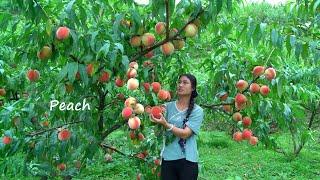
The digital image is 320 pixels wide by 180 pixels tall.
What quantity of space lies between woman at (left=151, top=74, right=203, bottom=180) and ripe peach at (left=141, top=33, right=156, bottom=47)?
1.76 ft

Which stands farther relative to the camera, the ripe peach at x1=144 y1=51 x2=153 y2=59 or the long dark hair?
the long dark hair

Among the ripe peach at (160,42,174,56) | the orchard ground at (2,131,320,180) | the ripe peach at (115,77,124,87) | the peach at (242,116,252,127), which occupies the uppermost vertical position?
the ripe peach at (160,42,174,56)

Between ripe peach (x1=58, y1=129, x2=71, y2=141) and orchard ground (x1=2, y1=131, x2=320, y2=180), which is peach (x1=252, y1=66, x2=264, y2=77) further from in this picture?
orchard ground (x1=2, y1=131, x2=320, y2=180)

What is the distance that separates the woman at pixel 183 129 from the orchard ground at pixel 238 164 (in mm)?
1759

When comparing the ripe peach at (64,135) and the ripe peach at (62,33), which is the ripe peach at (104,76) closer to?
the ripe peach at (62,33)

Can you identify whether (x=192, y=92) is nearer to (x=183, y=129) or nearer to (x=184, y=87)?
(x=184, y=87)

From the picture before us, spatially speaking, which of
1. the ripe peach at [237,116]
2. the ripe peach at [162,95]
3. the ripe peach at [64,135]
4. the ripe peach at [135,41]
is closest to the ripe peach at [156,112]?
the ripe peach at [162,95]

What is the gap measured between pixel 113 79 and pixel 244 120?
3.20 ft

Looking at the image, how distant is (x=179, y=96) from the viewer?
2943mm

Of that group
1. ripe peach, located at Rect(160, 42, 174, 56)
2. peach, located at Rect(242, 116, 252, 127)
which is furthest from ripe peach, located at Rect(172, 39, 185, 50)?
peach, located at Rect(242, 116, 252, 127)

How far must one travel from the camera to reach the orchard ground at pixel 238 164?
210 inches

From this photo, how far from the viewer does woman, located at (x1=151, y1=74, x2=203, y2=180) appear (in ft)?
9.48

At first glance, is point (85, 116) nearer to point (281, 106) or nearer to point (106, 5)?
point (106, 5)

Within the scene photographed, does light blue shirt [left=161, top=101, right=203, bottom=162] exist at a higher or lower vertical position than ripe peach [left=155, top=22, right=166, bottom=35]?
lower
